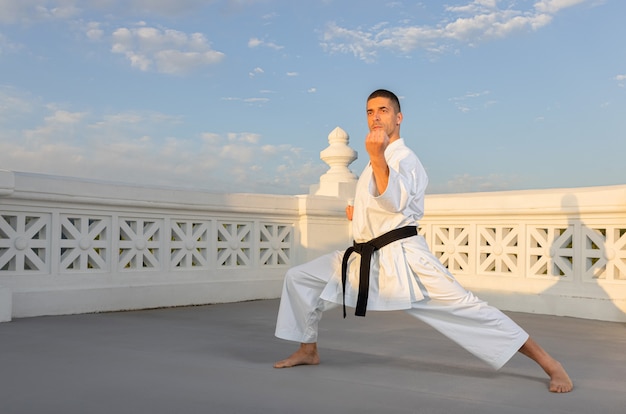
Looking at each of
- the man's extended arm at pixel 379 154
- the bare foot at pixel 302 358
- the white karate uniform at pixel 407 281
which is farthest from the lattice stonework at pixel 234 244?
the man's extended arm at pixel 379 154

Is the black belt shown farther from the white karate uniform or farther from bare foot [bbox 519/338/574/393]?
bare foot [bbox 519/338/574/393]

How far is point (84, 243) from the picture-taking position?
6.44 m

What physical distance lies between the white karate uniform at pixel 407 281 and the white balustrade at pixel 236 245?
309cm

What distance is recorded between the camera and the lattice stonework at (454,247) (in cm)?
764

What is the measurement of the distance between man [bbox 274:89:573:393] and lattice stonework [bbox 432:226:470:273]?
389 cm

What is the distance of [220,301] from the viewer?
7.54 meters

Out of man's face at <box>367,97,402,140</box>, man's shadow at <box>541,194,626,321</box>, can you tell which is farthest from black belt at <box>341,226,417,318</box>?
man's shadow at <box>541,194,626,321</box>

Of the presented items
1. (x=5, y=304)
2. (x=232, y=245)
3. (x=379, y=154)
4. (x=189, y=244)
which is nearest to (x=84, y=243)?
(x=5, y=304)

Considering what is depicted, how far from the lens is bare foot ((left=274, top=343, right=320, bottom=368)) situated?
3998 millimetres

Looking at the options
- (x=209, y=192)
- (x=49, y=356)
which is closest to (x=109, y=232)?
(x=209, y=192)

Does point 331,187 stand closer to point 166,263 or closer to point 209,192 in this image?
point 209,192

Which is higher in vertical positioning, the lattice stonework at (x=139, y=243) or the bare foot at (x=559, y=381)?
the lattice stonework at (x=139, y=243)

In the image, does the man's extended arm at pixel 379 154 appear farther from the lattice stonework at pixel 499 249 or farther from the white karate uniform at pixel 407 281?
the lattice stonework at pixel 499 249

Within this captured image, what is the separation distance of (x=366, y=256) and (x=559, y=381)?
1163mm
